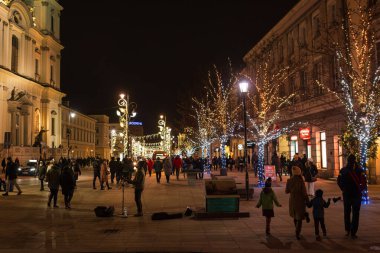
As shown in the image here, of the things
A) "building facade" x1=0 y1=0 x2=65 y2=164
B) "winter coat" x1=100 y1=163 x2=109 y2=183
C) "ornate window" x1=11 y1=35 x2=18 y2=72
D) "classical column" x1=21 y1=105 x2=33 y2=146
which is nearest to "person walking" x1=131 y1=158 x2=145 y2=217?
"winter coat" x1=100 y1=163 x2=109 y2=183

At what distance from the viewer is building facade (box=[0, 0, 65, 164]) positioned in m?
52.4

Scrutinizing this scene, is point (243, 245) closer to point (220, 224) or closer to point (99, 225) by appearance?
point (220, 224)

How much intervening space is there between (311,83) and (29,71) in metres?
42.2

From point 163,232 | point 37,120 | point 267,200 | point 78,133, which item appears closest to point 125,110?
point 163,232

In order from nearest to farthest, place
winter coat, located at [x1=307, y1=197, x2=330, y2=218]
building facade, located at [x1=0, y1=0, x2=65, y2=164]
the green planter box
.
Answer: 1. winter coat, located at [x1=307, y1=197, x2=330, y2=218]
2. the green planter box
3. building facade, located at [x1=0, y1=0, x2=65, y2=164]

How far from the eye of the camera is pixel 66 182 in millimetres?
16781

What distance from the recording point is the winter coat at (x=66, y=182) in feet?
55.0

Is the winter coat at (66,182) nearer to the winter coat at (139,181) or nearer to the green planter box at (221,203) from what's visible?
the winter coat at (139,181)

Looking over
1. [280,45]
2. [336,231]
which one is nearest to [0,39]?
[280,45]

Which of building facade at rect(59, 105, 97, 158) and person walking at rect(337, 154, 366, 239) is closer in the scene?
person walking at rect(337, 154, 366, 239)

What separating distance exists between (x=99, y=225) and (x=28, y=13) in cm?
5184

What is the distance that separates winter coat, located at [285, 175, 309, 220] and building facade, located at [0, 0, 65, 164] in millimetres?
39983

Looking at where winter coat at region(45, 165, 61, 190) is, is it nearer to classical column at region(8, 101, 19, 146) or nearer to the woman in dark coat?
the woman in dark coat

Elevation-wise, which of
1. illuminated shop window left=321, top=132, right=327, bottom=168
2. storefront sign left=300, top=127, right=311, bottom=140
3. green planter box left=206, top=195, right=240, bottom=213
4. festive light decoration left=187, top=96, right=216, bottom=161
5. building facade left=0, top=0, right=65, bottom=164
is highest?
building facade left=0, top=0, right=65, bottom=164
